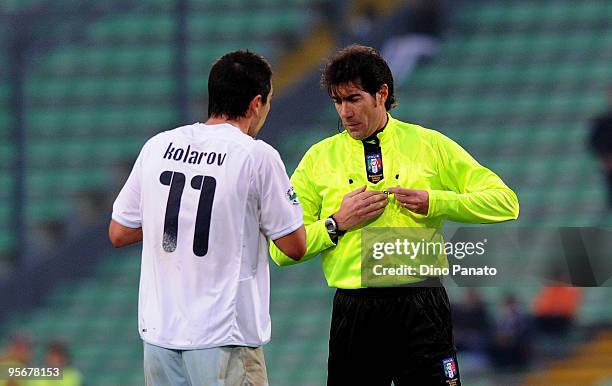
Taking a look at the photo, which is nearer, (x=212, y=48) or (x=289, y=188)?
(x=289, y=188)

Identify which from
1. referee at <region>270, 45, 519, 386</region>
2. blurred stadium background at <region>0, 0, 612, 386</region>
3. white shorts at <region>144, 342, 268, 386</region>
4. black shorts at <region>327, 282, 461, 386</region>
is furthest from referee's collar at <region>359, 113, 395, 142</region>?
blurred stadium background at <region>0, 0, 612, 386</region>

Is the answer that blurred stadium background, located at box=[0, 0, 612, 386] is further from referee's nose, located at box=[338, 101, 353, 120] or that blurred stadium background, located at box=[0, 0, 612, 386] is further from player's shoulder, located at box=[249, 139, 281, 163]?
player's shoulder, located at box=[249, 139, 281, 163]

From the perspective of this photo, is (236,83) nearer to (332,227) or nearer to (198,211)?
(198,211)

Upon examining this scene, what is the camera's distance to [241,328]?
322 cm

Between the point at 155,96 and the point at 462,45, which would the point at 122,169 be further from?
the point at 462,45

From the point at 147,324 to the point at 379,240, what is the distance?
2.96ft

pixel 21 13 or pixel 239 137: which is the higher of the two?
pixel 21 13

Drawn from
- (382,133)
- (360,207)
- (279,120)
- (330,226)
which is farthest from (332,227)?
→ (279,120)

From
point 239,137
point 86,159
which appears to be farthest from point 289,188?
point 86,159

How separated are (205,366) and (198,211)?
41 cm

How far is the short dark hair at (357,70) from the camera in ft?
12.6

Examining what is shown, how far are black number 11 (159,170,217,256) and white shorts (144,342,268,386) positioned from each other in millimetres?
275

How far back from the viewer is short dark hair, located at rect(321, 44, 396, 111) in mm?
3840

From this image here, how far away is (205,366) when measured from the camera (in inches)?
125
